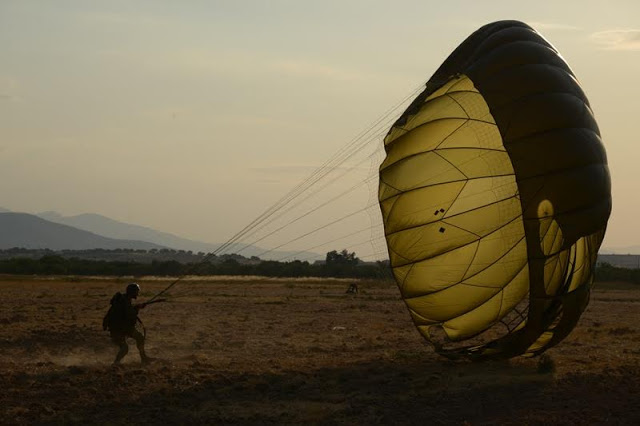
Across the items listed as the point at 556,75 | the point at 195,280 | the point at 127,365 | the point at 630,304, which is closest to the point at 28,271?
the point at 195,280

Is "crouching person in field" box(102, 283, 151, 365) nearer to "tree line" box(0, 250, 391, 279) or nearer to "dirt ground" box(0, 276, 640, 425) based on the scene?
"dirt ground" box(0, 276, 640, 425)

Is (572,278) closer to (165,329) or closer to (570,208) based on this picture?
(570,208)

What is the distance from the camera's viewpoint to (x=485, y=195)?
56.2ft

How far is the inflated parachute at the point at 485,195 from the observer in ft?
51.7

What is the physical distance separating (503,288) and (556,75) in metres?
3.90

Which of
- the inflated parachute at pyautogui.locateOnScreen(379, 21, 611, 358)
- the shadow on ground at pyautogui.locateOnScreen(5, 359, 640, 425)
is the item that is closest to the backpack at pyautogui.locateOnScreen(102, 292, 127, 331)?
the shadow on ground at pyautogui.locateOnScreen(5, 359, 640, 425)

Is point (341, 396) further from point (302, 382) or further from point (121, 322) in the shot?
point (121, 322)

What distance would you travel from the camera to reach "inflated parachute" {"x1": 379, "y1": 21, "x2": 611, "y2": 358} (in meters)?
15.8

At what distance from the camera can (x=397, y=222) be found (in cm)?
1731

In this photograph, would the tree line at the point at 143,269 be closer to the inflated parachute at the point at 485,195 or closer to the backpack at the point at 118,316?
the backpack at the point at 118,316

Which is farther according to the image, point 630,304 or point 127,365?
point 630,304

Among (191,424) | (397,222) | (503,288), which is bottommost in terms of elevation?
(191,424)

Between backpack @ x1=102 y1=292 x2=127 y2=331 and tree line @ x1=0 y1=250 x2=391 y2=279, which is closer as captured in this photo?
backpack @ x1=102 y1=292 x2=127 y2=331

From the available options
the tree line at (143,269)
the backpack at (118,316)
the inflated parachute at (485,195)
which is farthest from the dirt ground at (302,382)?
the tree line at (143,269)
